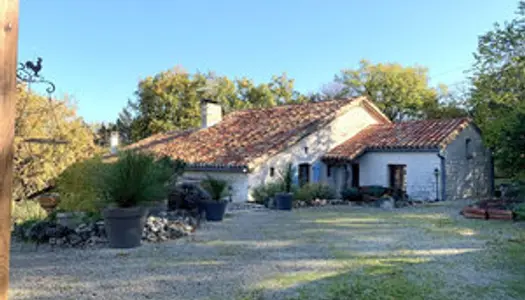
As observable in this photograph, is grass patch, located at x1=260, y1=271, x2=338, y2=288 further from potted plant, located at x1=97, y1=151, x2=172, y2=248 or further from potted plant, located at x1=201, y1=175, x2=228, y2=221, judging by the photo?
potted plant, located at x1=201, y1=175, x2=228, y2=221

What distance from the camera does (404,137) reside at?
1700cm

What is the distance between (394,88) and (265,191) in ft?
65.1

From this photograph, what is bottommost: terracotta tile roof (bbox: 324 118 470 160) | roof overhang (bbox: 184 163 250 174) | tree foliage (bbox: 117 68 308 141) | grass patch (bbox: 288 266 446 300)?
grass patch (bbox: 288 266 446 300)

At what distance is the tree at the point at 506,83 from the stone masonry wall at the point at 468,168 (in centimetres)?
134

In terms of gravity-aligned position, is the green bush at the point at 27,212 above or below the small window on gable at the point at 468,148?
below

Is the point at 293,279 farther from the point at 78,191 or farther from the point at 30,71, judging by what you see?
the point at 78,191

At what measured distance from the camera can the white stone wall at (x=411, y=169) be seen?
15.5 m

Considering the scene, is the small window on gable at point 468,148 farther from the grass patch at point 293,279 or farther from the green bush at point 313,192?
the grass patch at point 293,279

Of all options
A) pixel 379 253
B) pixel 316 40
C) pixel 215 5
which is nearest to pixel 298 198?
pixel 379 253

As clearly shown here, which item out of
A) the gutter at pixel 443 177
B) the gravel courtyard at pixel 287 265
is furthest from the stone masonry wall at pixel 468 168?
the gravel courtyard at pixel 287 265

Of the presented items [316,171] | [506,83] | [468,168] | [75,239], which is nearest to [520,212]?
[506,83]

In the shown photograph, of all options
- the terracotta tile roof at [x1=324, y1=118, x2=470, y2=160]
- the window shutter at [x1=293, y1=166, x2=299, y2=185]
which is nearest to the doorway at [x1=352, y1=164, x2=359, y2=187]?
the terracotta tile roof at [x1=324, y1=118, x2=470, y2=160]

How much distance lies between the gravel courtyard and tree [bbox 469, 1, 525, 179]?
5018 mm

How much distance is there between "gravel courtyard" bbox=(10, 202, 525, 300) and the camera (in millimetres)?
4492
